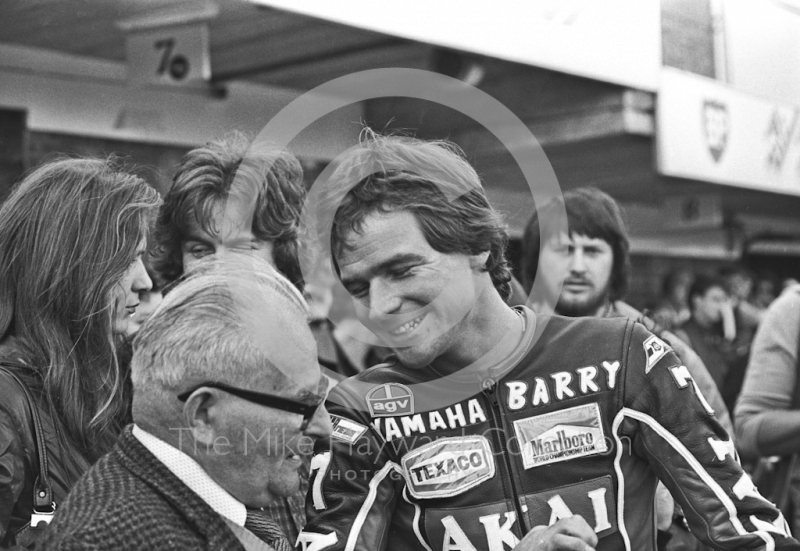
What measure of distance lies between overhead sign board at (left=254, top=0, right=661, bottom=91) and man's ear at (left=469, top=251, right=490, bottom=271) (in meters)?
2.11

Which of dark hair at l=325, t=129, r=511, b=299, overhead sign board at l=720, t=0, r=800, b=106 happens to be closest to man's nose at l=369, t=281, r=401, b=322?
dark hair at l=325, t=129, r=511, b=299

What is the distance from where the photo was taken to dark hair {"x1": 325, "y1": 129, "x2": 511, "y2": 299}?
2.11 metres

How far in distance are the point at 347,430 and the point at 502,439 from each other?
351 mm

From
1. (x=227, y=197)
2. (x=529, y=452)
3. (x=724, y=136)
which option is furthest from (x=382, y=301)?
(x=724, y=136)

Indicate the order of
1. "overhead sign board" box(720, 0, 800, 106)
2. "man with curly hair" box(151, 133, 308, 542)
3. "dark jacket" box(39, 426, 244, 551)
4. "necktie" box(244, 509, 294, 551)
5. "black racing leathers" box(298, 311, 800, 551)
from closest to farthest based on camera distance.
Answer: "dark jacket" box(39, 426, 244, 551) → "necktie" box(244, 509, 294, 551) → "black racing leathers" box(298, 311, 800, 551) → "man with curly hair" box(151, 133, 308, 542) → "overhead sign board" box(720, 0, 800, 106)

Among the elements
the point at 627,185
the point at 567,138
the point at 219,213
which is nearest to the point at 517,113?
the point at 567,138

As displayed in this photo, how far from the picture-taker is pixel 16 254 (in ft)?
7.07

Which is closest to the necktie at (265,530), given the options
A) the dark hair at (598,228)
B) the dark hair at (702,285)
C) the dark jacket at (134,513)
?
the dark jacket at (134,513)

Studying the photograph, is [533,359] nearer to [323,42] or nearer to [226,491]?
[226,491]

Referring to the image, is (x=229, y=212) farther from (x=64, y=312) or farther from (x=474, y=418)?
(x=474, y=418)

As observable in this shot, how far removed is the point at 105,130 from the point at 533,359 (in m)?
4.73

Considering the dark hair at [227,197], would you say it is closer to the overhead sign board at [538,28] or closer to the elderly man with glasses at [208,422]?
the elderly man with glasses at [208,422]

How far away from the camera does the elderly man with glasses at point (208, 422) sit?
57.6 inches

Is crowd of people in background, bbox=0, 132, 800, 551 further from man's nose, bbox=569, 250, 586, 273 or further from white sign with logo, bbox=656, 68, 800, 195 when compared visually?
white sign with logo, bbox=656, 68, 800, 195
